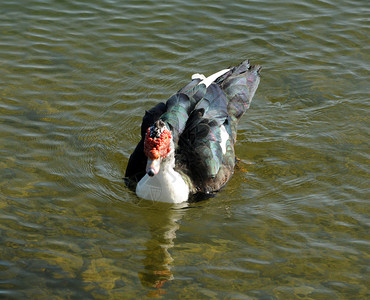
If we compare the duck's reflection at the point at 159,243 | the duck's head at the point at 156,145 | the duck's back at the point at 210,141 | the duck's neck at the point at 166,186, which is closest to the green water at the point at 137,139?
the duck's reflection at the point at 159,243

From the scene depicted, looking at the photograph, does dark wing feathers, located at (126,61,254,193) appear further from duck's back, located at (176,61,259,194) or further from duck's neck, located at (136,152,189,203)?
duck's neck, located at (136,152,189,203)

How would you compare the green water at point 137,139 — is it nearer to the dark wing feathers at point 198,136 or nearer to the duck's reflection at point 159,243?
the duck's reflection at point 159,243

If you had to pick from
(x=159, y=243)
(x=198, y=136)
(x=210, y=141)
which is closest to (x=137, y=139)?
(x=198, y=136)

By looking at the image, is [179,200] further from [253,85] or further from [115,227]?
[253,85]

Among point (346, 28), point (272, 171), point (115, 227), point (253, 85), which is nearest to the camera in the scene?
point (115, 227)

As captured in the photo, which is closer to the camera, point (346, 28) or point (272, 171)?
point (272, 171)

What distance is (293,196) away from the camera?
793 centimetres

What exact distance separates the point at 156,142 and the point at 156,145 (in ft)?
0.11

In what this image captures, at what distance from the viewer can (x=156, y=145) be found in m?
7.23

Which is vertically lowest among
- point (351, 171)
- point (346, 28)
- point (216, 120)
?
point (351, 171)

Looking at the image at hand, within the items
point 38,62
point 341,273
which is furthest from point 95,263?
point 38,62

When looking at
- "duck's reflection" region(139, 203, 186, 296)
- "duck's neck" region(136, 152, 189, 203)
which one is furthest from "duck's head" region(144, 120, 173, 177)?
"duck's reflection" region(139, 203, 186, 296)

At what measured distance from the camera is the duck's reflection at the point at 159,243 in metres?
6.60

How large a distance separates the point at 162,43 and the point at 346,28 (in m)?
3.29
